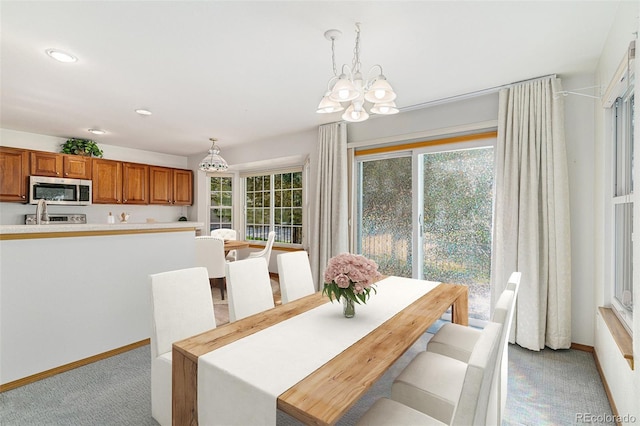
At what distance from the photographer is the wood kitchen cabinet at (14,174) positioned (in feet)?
14.0

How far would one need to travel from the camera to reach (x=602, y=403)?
6.62 ft

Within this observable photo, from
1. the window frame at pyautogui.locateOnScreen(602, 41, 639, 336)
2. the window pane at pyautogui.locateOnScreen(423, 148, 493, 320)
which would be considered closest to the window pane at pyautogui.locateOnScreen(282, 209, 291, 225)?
the window pane at pyautogui.locateOnScreen(423, 148, 493, 320)

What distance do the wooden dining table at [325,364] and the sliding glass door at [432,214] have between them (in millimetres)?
1651

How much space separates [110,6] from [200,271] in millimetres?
1710

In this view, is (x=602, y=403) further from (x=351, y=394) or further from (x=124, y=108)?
(x=124, y=108)

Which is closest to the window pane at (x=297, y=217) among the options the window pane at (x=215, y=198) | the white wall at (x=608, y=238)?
the window pane at (x=215, y=198)

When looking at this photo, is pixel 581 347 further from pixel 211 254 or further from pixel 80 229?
pixel 80 229

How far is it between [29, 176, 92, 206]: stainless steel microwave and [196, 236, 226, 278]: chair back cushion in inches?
95.6

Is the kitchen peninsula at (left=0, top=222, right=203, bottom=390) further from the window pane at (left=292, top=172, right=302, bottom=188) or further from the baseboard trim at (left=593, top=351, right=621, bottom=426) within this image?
the baseboard trim at (left=593, top=351, right=621, bottom=426)

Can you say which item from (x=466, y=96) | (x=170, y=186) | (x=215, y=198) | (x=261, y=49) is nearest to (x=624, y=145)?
(x=466, y=96)

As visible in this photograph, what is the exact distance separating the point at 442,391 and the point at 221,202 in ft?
19.1

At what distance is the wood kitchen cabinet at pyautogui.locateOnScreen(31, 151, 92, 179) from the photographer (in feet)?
15.0

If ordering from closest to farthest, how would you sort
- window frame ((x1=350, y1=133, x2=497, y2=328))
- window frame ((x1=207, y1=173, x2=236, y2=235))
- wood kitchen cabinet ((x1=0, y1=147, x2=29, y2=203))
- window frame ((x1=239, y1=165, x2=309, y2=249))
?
window frame ((x1=350, y1=133, x2=497, y2=328)) < wood kitchen cabinet ((x1=0, y1=147, x2=29, y2=203)) < window frame ((x1=239, y1=165, x2=309, y2=249)) < window frame ((x1=207, y1=173, x2=236, y2=235))

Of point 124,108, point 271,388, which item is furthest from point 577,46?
point 124,108
